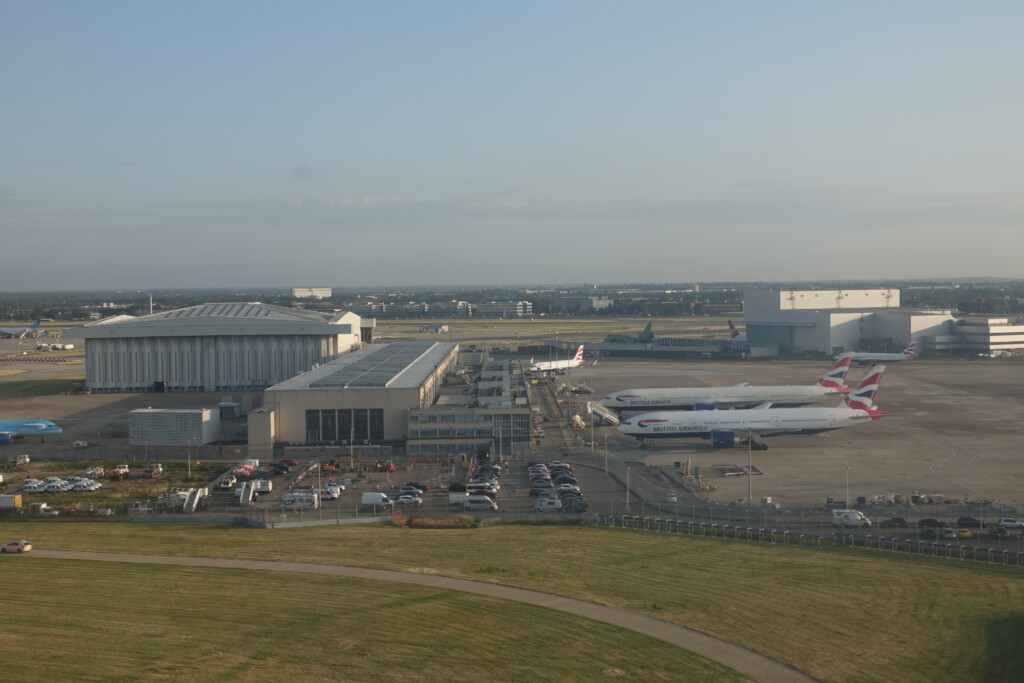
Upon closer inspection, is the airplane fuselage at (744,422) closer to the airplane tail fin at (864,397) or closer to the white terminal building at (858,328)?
the airplane tail fin at (864,397)

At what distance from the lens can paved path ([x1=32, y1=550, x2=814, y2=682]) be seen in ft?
93.7

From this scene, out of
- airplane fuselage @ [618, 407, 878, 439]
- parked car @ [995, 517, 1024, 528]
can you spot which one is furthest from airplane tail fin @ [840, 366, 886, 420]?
parked car @ [995, 517, 1024, 528]

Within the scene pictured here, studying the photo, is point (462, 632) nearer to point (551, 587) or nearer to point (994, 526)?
point (551, 587)

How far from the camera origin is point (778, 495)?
53.8 meters

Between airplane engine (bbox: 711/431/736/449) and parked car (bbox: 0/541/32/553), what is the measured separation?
4823 cm

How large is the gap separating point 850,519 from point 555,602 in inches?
759

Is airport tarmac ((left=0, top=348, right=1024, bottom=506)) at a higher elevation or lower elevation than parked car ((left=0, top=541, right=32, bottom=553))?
lower

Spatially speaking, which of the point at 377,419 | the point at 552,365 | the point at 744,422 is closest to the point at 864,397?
the point at 744,422

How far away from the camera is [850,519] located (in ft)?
150

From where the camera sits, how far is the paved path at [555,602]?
1125 inches

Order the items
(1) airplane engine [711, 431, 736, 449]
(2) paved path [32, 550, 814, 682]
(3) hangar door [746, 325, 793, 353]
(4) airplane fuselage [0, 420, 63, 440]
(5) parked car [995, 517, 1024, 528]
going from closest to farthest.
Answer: (2) paved path [32, 550, 814, 682]
(5) parked car [995, 517, 1024, 528]
(1) airplane engine [711, 431, 736, 449]
(4) airplane fuselage [0, 420, 63, 440]
(3) hangar door [746, 325, 793, 353]

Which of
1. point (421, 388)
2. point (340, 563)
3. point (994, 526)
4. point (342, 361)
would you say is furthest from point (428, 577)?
point (342, 361)

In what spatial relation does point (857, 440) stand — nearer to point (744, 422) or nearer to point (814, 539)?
point (744, 422)

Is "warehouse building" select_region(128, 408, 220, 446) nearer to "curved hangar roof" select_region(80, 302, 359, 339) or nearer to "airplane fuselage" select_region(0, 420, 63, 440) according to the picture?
"airplane fuselage" select_region(0, 420, 63, 440)
